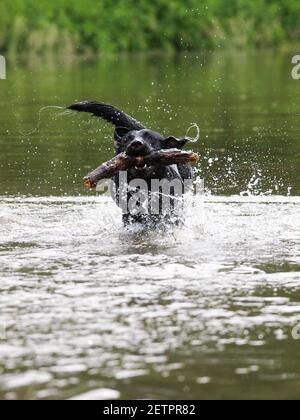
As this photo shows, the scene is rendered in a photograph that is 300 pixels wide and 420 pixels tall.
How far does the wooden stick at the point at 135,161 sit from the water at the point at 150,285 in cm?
50

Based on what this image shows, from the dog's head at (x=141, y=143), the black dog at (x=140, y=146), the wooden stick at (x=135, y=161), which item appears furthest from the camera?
the black dog at (x=140, y=146)

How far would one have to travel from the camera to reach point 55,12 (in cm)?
5778

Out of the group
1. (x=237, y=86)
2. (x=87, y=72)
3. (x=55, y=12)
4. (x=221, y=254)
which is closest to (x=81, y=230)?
(x=221, y=254)

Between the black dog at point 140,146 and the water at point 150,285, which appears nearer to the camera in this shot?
the water at point 150,285

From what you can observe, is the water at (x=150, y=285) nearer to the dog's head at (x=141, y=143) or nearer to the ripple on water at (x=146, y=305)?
the ripple on water at (x=146, y=305)

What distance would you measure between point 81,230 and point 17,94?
1794 cm

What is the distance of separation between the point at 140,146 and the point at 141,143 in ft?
0.11

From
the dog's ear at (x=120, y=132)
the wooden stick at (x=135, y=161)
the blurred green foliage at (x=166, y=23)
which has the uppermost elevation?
the blurred green foliage at (x=166, y=23)

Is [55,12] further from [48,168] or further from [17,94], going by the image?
[48,168]

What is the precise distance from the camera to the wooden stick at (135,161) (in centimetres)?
922
